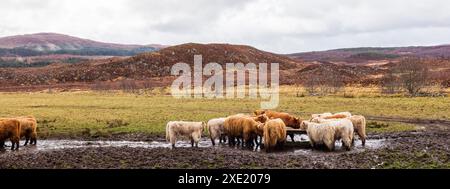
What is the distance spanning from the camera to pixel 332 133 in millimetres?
16891

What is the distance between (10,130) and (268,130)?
1006 cm

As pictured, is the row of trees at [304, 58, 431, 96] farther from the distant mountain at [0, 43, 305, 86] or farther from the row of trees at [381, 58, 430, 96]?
the distant mountain at [0, 43, 305, 86]

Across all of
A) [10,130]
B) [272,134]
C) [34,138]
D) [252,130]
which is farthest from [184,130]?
[10,130]

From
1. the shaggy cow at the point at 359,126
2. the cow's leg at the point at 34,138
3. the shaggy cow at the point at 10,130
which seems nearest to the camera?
the shaggy cow at the point at 10,130

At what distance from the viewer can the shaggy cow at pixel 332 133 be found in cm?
1692

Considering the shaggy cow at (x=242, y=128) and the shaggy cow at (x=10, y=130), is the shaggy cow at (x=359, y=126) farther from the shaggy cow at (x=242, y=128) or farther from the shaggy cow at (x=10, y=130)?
the shaggy cow at (x=10, y=130)

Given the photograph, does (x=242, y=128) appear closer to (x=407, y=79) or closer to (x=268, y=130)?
(x=268, y=130)

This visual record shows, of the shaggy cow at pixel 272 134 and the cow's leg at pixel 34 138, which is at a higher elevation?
the shaggy cow at pixel 272 134

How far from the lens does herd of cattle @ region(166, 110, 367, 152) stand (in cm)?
1694

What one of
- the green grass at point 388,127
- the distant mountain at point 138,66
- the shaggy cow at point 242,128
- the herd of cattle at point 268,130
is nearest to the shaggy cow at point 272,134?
Answer: the herd of cattle at point 268,130

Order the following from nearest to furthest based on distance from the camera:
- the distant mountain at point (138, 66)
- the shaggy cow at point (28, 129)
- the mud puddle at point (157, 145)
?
the mud puddle at point (157, 145), the shaggy cow at point (28, 129), the distant mountain at point (138, 66)

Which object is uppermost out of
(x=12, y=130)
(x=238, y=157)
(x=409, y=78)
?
(x=409, y=78)

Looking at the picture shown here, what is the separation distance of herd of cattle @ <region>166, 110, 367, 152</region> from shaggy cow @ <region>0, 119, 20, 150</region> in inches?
233
